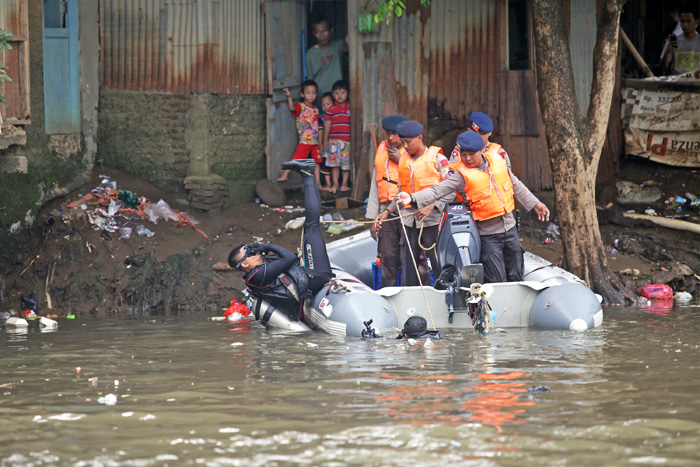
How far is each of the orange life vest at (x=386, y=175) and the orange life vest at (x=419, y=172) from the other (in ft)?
0.29

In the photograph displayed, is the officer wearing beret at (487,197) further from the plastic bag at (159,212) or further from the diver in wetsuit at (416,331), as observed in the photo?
the plastic bag at (159,212)

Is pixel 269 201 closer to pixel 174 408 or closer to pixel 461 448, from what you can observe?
pixel 174 408

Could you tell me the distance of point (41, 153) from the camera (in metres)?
11.7

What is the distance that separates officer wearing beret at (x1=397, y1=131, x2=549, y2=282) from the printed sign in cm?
477

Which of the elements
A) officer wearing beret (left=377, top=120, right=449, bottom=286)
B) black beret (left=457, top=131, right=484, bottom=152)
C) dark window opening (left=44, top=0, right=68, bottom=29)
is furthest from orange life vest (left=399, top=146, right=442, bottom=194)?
dark window opening (left=44, top=0, right=68, bottom=29)

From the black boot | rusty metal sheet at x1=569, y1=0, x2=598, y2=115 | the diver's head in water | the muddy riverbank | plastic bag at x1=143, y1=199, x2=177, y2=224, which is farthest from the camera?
rusty metal sheet at x1=569, y1=0, x2=598, y2=115

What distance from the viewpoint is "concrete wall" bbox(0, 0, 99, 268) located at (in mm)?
11281

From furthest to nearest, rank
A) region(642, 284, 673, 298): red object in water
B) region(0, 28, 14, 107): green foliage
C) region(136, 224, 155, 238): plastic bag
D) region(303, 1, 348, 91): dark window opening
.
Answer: region(303, 1, 348, 91): dark window opening < region(136, 224, 155, 238): plastic bag < region(642, 284, 673, 298): red object in water < region(0, 28, 14, 107): green foliage

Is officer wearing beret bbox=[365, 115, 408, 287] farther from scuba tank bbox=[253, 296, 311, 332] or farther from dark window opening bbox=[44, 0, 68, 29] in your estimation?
dark window opening bbox=[44, 0, 68, 29]

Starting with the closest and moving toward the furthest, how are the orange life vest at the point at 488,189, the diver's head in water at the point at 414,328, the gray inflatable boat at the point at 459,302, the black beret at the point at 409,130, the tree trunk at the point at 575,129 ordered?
the diver's head in water at the point at 414,328, the gray inflatable boat at the point at 459,302, the orange life vest at the point at 488,189, the black beret at the point at 409,130, the tree trunk at the point at 575,129

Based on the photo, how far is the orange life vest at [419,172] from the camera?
369 inches

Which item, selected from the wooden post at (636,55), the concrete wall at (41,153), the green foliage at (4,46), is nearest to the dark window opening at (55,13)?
the concrete wall at (41,153)

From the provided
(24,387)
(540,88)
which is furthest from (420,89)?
(24,387)

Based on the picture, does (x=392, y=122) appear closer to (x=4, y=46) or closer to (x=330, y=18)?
(x=4, y=46)
